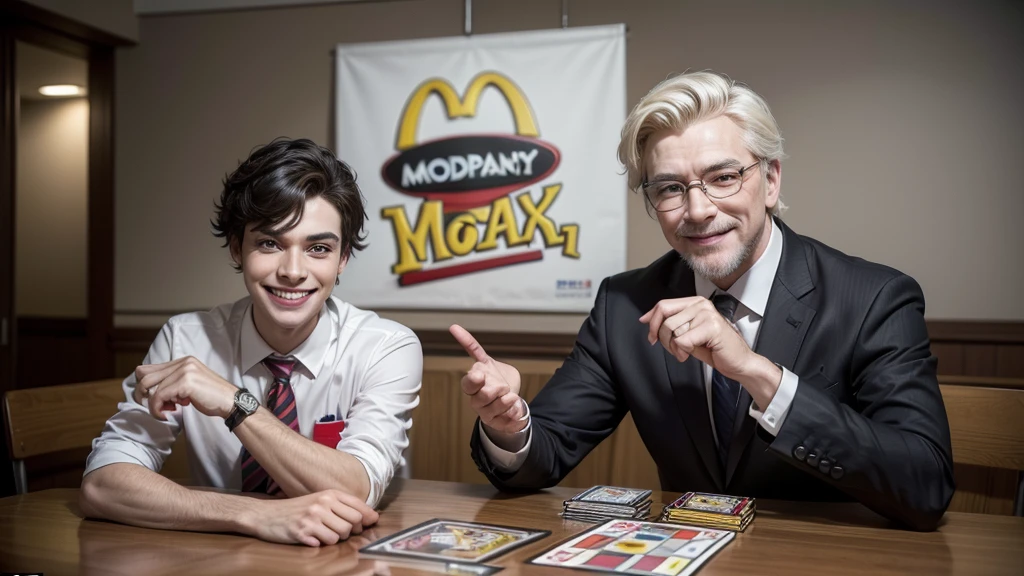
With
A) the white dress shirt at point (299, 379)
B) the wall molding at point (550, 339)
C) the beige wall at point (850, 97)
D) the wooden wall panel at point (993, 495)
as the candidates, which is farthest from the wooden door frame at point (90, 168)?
the wooden wall panel at point (993, 495)

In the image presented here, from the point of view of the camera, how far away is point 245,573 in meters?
1.18

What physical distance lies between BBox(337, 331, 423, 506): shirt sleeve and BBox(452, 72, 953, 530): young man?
0.18 metres

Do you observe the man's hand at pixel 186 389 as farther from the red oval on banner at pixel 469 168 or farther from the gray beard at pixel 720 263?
the red oval on banner at pixel 469 168

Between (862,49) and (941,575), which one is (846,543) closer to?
(941,575)

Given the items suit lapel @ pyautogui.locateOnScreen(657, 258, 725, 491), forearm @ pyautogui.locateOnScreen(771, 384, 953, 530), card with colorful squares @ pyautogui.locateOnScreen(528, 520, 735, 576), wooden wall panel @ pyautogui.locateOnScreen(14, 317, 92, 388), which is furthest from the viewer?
wooden wall panel @ pyautogui.locateOnScreen(14, 317, 92, 388)

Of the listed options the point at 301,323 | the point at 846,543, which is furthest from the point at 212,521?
the point at 846,543

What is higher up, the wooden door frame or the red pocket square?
the wooden door frame

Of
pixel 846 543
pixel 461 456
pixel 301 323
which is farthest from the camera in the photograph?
pixel 461 456

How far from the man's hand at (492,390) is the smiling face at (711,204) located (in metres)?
0.49

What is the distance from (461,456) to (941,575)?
178 centimetres

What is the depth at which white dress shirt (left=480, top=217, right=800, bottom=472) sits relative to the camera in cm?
152

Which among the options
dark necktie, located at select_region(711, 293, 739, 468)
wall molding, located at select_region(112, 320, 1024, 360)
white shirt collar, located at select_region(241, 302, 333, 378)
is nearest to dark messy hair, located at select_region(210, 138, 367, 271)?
white shirt collar, located at select_region(241, 302, 333, 378)

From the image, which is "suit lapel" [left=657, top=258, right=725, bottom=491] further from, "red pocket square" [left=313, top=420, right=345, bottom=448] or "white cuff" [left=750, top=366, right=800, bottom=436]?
"red pocket square" [left=313, top=420, right=345, bottom=448]

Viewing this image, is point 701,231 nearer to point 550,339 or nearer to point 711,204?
point 711,204
